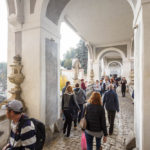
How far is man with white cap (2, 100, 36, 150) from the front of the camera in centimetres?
136

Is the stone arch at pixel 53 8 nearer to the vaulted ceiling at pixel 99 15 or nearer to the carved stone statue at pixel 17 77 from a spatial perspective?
the vaulted ceiling at pixel 99 15

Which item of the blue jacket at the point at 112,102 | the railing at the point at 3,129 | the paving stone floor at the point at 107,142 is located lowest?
the paving stone floor at the point at 107,142

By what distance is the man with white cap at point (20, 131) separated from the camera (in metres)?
1.36

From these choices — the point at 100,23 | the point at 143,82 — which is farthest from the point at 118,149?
the point at 100,23

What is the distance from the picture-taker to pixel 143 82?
81.7 inches

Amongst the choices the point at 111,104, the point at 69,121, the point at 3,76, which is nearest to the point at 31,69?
the point at 3,76

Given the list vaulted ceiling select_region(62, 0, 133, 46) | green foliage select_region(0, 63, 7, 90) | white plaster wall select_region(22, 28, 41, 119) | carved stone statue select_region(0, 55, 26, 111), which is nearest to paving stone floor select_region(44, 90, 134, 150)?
white plaster wall select_region(22, 28, 41, 119)

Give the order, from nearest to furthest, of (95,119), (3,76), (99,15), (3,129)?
(95,119), (3,129), (3,76), (99,15)

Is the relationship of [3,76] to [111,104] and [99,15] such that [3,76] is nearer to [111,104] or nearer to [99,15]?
[111,104]

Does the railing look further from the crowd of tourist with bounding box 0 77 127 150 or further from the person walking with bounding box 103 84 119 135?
the person walking with bounding box 103 84 119 135

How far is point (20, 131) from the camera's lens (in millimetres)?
1377

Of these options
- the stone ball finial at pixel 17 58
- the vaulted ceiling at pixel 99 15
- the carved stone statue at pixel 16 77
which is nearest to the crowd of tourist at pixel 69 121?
the carved stone statue at pixel 16 77

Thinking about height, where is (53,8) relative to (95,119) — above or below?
above

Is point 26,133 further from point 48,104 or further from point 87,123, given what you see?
point 48,104
